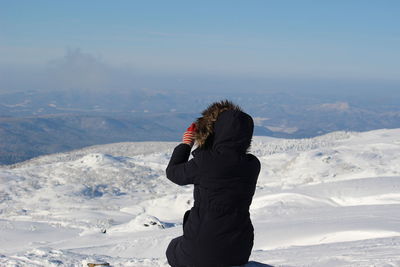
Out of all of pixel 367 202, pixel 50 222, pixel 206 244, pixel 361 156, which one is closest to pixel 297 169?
pixel 361 156

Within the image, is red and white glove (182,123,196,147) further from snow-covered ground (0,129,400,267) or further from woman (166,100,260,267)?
snow-covered ground (0,129,400,267)

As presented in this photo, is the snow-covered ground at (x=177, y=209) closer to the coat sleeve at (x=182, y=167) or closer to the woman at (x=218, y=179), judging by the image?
the woman at (x=218, y=179)

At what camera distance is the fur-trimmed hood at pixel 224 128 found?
475 cm

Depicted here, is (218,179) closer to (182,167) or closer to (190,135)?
(182,167)

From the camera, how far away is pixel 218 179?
190 inches

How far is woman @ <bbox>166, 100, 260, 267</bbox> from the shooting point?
4.80 m

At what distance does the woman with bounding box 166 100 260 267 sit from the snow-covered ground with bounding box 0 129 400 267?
3.90 feet

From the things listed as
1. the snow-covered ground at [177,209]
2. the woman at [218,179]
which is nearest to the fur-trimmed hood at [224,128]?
the woman at [218,179]

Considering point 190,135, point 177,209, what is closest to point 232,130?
point 190,135

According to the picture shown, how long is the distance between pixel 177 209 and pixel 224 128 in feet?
106

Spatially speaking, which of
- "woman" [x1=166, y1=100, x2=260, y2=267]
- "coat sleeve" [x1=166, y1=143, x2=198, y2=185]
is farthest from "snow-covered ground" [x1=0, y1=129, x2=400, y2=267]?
"coat sleeve" [x1=166, y1=143, x2=198, y2=185]

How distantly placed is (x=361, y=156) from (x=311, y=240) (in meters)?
31.7

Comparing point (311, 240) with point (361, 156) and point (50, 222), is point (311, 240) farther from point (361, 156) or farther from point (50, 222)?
point (361, 156)

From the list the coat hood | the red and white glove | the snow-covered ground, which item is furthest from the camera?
the snow-covered ground
